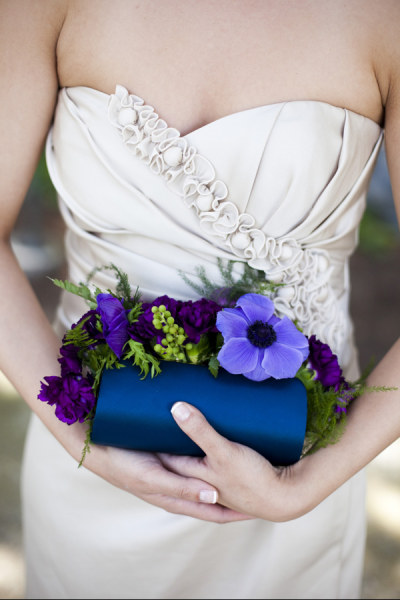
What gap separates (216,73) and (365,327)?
114 inches

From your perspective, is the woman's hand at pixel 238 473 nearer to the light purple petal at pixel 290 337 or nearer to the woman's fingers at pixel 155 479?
the woman's fingers at pixel 155 479

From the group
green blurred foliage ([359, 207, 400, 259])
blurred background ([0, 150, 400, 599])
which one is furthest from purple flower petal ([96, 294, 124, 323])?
green blurred foliage ([359, 207, 400, 259])

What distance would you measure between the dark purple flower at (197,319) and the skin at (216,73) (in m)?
0.24

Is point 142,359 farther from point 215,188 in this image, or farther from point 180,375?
point 215,188

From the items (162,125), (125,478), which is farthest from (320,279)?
(125,478)

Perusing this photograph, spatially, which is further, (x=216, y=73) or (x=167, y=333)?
(x=216, y=73)

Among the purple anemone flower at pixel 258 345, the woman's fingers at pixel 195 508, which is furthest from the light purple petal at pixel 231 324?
the woman's fingers at pixel 195 508

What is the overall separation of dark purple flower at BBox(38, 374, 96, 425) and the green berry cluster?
14cm

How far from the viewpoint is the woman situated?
1.07 metres

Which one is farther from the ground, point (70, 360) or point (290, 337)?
point (290, 337)

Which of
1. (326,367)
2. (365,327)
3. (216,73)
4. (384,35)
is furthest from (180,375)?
(365,327)

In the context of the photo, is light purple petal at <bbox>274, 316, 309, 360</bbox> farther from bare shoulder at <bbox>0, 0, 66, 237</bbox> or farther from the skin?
bare shoulder at <bbox>0, 0, 66, 237</bbox>

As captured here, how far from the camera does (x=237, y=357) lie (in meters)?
0.95

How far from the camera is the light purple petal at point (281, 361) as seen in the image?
3.11 ft
